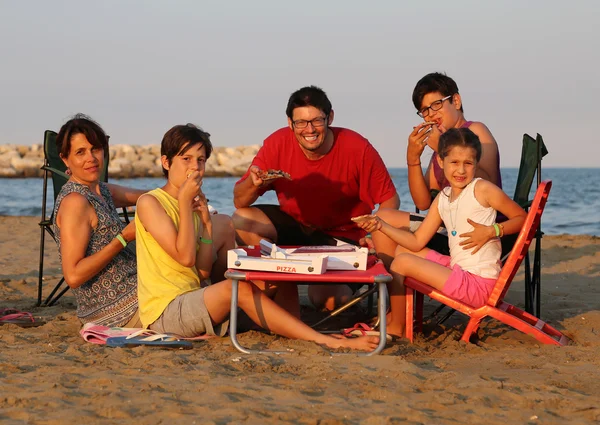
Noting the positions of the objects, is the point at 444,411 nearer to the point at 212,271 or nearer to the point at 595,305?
the point at 212,271

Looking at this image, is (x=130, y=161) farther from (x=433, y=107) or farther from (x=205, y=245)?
(x=205, y=245)

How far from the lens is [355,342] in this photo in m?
3.96

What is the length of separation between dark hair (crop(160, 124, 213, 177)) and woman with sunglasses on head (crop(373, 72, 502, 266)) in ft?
3.91

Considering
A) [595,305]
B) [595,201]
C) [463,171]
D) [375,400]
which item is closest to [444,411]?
[375,400]

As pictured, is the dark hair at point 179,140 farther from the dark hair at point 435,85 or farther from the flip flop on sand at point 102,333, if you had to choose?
the dark hair at point 435,85

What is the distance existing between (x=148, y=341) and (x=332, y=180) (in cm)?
186

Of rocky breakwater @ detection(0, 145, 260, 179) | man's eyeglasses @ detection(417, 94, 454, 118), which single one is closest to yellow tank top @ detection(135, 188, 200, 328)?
man's eyeglasses @ detection(417, 94, 454, 118)

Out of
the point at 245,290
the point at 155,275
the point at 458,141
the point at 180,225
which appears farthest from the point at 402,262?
Answer: the point at 155,275

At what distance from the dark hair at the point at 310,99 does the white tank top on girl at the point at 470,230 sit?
1.10 m

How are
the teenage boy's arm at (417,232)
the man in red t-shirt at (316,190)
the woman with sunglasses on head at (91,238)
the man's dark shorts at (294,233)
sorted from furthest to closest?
the man's dark shorts at (294,233)
the man in red t-shirt at (316,190)
the teenage boy's arm at (417,232)
the woman with sunglasses on head at (91,238)

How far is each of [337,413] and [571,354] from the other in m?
1.69

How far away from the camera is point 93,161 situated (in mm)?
4441

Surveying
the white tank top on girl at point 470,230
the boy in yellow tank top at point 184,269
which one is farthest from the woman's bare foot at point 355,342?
the white tank top on girl at point 470,230

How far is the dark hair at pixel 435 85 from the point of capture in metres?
5.05
